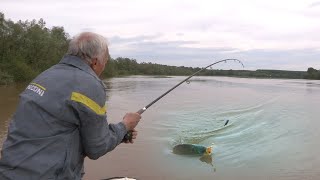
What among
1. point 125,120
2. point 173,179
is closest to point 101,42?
point 125,120

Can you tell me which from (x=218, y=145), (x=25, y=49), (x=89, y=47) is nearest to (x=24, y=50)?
(x=25, y=49)

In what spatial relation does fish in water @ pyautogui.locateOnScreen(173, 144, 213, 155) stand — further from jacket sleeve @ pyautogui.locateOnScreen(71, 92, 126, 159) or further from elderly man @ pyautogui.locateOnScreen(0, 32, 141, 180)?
elderly man @ pyautogui.locateOnScreen(0, 32, 141, 180)

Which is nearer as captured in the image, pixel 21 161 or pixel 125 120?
pixel 21 161

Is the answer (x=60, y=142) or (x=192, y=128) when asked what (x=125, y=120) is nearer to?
(x=60, y=142)

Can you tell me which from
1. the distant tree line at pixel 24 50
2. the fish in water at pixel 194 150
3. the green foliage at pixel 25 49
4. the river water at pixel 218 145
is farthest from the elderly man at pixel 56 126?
the green foliage at pixel 25 49

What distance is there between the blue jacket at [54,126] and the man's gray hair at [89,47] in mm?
150

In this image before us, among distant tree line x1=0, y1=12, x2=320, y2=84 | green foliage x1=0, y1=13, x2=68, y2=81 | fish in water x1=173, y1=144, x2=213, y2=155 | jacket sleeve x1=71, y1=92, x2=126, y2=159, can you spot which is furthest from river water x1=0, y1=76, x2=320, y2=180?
green foliage x1=0, y1=13, x2=68, y2=81

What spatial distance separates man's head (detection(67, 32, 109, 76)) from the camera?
2635 millimetres

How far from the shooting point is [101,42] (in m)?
2.65

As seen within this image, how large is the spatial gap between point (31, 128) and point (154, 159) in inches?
348

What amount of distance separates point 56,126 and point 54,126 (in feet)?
0.04

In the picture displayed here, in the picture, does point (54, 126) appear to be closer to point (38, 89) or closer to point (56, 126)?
point (56, 126)

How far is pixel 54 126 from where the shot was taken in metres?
2.44

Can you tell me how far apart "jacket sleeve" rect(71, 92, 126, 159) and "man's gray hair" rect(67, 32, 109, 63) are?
317 mm
